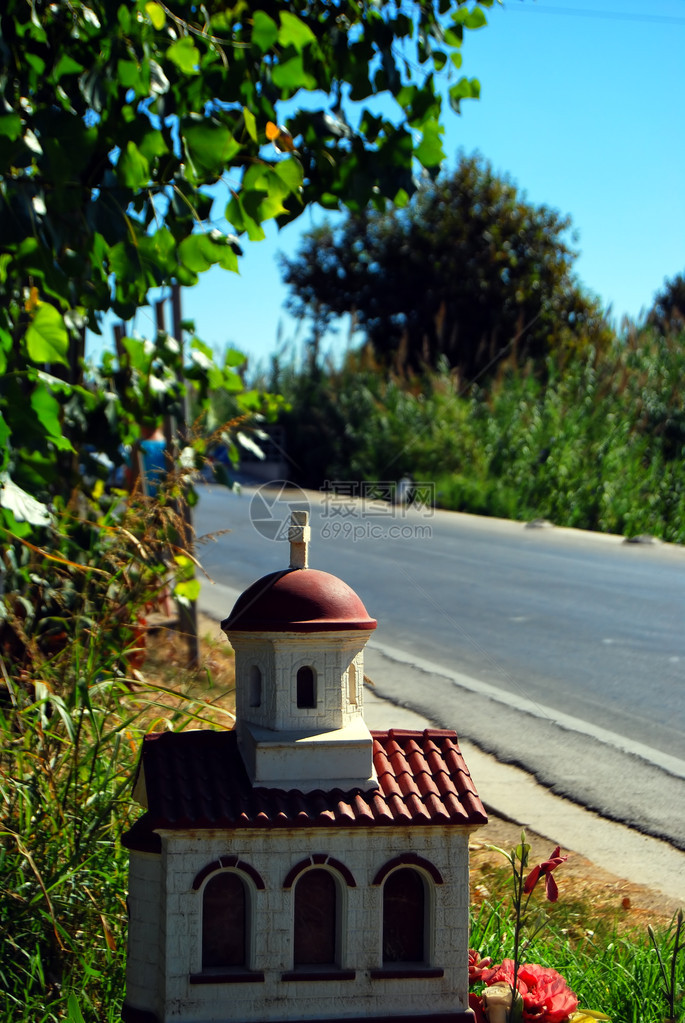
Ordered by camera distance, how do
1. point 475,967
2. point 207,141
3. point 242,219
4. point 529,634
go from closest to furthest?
1. point 475,967
2. point 207,141
3. point 242,219
4. point 529,634

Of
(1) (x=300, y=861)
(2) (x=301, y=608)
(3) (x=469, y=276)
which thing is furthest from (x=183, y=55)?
(3) (x=469, y=276)

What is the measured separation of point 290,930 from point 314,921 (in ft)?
0.26

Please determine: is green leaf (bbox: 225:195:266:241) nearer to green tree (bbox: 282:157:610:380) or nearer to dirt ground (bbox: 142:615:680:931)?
dirt ground (bbox: 142:615:680:931)

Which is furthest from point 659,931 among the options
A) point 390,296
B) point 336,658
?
point 390,296

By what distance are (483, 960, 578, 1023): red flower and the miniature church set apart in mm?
189

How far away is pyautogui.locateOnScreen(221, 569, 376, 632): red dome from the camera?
2262 mm

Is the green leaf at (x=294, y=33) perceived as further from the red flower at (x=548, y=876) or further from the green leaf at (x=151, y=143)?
the red flower at (x=548, y=876)

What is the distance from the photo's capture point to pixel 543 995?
7.48 feet

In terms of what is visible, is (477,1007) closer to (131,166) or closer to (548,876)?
(548,876)

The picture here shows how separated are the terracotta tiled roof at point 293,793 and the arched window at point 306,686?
211mm

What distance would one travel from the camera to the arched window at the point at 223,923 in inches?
83.8

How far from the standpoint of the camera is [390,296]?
26375 mm

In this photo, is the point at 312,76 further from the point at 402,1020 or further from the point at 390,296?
the point at 390,296

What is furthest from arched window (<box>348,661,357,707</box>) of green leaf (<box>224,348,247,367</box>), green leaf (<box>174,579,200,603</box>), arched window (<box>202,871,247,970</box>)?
green leaf (<box>224,348,247,367</box>)
